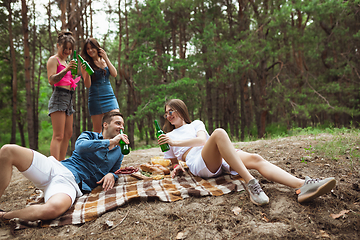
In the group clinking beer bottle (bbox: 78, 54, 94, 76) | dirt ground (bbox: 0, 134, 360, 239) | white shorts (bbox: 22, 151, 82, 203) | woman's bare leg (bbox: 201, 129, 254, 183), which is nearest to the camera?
dirt ground (bbox: 0, 134, 360, 239)

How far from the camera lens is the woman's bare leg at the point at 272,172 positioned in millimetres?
2295

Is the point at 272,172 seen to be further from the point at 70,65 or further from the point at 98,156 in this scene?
the point at 70,65

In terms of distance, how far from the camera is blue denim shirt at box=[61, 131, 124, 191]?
2.66 metres

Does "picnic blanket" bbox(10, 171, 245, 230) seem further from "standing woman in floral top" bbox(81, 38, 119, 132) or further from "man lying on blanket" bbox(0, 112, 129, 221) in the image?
"standing woman in floral top" bbox(81, 38, 119, 132)

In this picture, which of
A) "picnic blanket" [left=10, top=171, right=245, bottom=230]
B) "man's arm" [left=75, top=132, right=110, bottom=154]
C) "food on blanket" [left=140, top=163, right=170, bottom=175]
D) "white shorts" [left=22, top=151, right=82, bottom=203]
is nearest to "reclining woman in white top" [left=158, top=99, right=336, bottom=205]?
"picnic blanket" [left=10, top=171, right=245, bottom=230]

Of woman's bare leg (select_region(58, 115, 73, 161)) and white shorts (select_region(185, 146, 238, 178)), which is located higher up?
woman's bare leg (select_region(58, 115, 73, 161))

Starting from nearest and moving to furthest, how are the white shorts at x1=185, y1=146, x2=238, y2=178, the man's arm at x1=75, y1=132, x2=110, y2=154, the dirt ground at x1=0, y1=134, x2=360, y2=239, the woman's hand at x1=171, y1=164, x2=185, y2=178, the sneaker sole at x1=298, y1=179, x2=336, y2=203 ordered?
the dirt ground at x1=0, y1=134, x2=360, y2=239 → the sneaker sole at x1=298, y1=179, x2=336, y2=203 → the man's arm at x1=75, y1=132, x2=110, y2=154 → the white shorts at x1=185, y1=146, x2=238, y2=178 → the woman's hand at x1=171, y1=164, x2=185, y2=178

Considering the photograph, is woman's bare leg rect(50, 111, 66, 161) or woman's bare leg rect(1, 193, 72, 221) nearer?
woman's bare leg rect(1, 193, 72, 221)

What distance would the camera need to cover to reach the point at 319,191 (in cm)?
203

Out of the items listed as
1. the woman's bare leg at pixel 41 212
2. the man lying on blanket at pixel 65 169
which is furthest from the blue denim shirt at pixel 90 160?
the woman's bare leg at pixel 41 212

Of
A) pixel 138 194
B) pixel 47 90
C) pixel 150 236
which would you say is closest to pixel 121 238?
pixel 150 236

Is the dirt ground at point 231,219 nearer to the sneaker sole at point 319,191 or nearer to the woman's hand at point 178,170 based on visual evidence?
the sneaker sole at point 319,191

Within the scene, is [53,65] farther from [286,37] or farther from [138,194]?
[286,37]

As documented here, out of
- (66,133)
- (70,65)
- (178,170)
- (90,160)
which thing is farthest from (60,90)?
(178,170)
